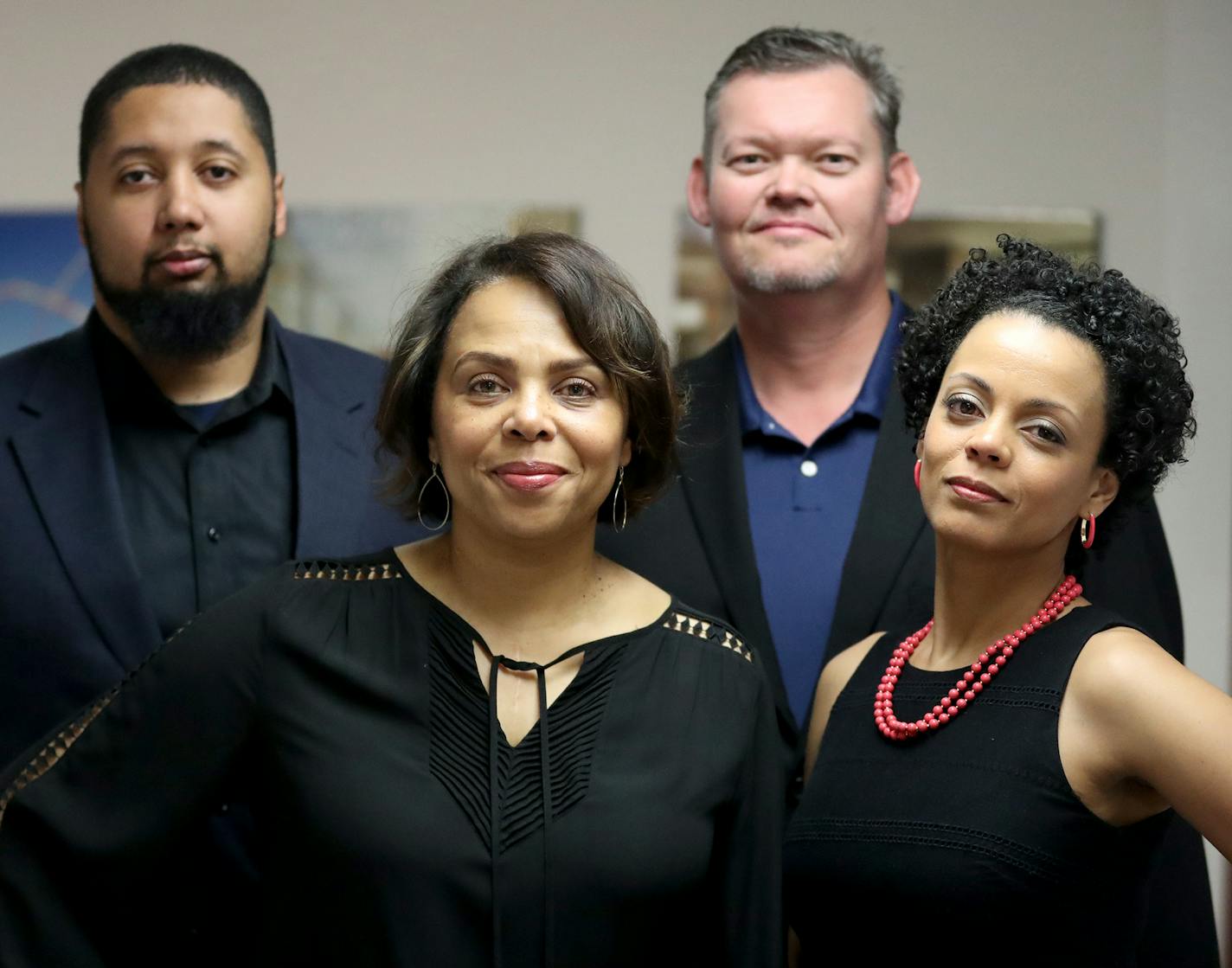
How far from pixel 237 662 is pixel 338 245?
7.02 feet

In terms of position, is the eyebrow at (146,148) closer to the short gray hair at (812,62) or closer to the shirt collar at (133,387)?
the shirt collar at (133,387)

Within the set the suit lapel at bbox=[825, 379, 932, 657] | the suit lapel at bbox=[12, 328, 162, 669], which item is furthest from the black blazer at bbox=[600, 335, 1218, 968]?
the suit lapel at bbox=[12, 328, 162, 669]

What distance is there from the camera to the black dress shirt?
261 centimetres

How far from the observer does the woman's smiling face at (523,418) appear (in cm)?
206

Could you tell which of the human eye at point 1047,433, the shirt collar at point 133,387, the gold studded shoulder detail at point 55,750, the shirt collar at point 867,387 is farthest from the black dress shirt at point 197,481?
the human eye at point 1047,433

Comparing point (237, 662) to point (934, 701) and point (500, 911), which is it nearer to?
point (500, 911)

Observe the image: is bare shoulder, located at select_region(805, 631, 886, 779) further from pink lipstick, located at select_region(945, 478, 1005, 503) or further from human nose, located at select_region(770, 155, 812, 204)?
human nose, located at select_region(770, 155, 812, 204)

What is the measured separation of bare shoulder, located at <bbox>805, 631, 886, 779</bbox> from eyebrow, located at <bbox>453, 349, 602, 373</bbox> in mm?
631

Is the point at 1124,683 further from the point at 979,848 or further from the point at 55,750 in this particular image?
the point at 55,750

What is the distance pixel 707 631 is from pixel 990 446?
0.46m

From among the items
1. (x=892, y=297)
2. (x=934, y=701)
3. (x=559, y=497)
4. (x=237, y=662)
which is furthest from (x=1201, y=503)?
(x=237, y=662)

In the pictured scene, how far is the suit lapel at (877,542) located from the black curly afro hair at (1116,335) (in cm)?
37

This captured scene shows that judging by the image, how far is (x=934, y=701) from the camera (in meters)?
2.13

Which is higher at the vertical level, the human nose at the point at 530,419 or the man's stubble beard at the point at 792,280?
the man's stubble beard at the point at 792,280
